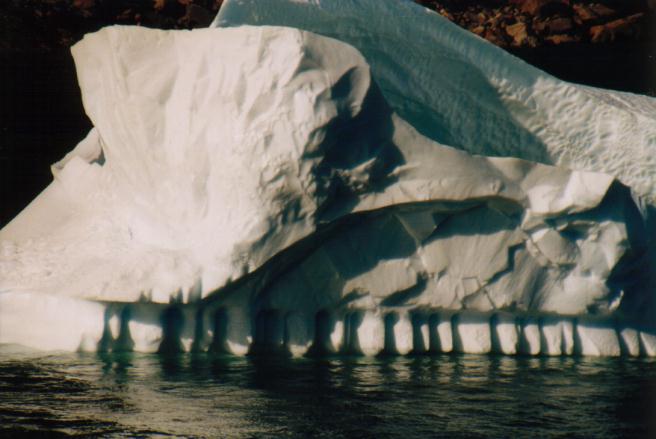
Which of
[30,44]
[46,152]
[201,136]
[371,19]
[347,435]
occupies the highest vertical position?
[30,44]

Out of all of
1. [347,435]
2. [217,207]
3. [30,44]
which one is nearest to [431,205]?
[217,207]

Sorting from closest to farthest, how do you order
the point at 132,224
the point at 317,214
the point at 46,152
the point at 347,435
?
the point at 347,435, the point at 317,214, the point at 132,224, the point at 46,152

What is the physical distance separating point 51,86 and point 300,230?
61.3ft

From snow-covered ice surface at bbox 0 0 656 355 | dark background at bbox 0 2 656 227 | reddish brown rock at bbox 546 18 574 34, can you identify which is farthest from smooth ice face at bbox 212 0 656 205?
reddish brown rock at bbox 546 18 574 34

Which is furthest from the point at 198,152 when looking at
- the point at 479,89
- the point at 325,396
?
the point at 479,89

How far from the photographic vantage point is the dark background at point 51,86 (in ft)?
48.9

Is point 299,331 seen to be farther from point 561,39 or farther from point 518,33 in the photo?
point 561,39

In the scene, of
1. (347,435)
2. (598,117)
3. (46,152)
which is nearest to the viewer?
(347,435)

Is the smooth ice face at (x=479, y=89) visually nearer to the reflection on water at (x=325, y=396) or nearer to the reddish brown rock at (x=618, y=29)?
the reflection on water at (x=325, y=396)

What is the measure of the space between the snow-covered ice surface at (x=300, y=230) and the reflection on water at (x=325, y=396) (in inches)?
8.9

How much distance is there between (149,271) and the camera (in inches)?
288

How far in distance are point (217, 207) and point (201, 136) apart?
1.46 feet

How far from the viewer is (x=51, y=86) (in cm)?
2500

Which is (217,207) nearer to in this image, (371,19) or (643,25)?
(371,19)
